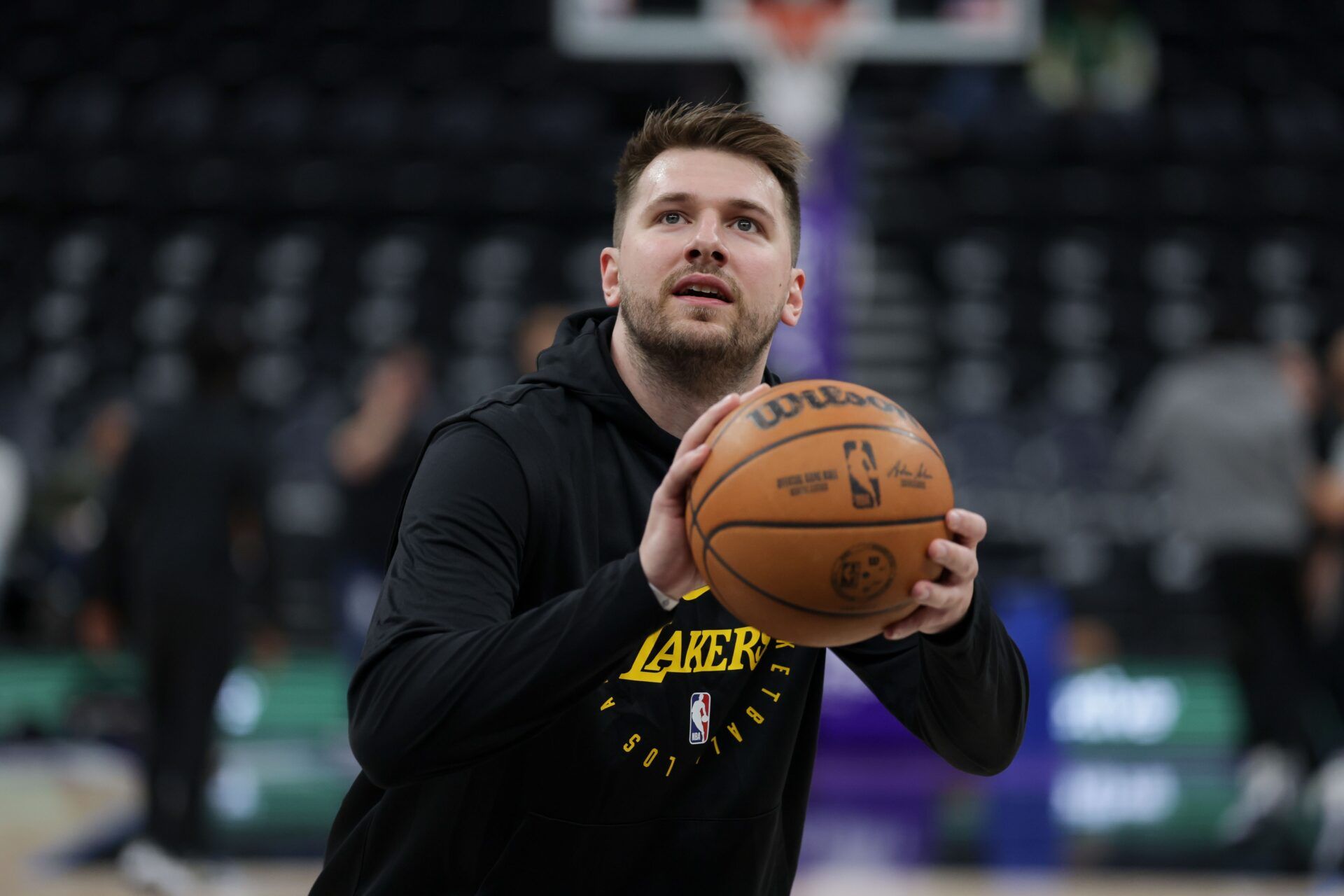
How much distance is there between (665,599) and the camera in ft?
5.73

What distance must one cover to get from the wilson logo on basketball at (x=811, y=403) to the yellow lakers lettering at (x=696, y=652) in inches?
14.7

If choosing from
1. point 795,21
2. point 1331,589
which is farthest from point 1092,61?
point 1331,589

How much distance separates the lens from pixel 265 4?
13.8 meters

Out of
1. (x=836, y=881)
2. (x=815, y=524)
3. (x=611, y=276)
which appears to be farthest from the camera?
(x=836, y=881)

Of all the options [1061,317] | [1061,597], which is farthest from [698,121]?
[1061,317]

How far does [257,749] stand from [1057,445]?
5758 millimetres

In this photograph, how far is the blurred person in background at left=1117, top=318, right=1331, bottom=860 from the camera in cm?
595

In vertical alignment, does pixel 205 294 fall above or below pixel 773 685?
above

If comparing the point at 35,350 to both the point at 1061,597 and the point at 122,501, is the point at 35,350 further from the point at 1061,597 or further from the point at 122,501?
the point at 1061,597

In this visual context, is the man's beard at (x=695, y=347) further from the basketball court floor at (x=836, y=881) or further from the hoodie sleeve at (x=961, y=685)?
the basketball court floor at (x=836, y=881)

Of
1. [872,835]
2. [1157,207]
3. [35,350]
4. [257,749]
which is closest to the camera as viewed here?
[872,835]

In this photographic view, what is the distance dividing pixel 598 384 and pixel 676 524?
504 mm

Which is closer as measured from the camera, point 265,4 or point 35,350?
point 35,350

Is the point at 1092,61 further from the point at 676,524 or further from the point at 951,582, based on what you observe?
the point at 676,524
